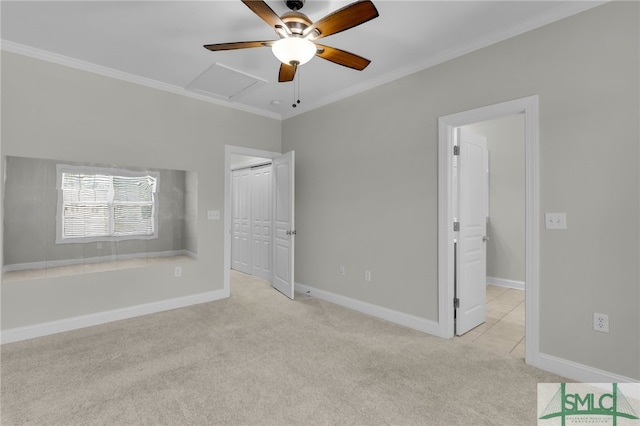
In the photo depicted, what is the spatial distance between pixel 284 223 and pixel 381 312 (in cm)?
185

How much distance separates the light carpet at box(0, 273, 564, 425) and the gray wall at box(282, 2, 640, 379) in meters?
0.48

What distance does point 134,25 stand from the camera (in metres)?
2.62

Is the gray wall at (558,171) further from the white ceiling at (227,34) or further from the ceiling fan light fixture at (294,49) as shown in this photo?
the ceiling fan light fixture at (294,49)

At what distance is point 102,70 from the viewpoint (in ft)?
11.1

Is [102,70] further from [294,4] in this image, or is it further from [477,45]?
[477,45]

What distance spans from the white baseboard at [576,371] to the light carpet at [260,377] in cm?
9

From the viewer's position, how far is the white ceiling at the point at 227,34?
7.75 feet

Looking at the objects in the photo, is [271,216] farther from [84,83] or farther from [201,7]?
[201,7]

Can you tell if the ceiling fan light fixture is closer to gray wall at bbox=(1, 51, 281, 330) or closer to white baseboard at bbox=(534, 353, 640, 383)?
gray wall at bbox=(1, 51, 281, 330)

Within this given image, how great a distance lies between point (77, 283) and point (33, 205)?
88 cm

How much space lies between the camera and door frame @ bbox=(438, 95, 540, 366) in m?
2.47

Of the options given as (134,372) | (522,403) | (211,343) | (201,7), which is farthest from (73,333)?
(522,403)

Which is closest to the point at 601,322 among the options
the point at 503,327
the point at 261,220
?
the point at 503,327

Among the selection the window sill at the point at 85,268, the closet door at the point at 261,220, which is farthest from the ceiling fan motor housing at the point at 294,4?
the closet door at the point at 261,220
